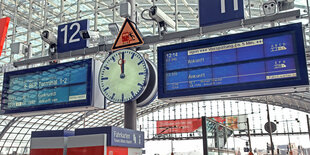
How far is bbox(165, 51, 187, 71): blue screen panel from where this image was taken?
6.37 meters

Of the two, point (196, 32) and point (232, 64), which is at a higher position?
point (196, 32)

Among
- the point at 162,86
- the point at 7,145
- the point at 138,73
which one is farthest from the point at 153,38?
the point at 7,145

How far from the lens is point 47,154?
6.31 metres

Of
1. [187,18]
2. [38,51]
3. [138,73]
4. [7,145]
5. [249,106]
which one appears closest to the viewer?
[138,73]

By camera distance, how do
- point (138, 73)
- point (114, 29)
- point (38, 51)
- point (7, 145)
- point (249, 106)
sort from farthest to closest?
point (249, 106)
point (7, 145)
point (38, 51)
point (114, 29)
point (138, 73)

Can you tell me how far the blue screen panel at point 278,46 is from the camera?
5.64 m

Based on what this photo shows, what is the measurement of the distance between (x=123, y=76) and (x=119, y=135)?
147 centimetres

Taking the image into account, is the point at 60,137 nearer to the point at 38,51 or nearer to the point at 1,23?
the point at 1,23

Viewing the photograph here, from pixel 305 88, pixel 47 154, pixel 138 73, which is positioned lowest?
pixel 47 154

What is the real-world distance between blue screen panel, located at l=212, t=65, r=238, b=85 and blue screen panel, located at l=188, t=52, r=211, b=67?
234 millimetres

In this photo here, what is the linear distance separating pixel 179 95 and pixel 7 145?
36521 mm

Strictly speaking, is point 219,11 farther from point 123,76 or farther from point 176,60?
point 123,76

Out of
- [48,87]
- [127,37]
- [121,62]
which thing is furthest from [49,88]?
[127,37]

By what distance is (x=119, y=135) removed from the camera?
241 inches
